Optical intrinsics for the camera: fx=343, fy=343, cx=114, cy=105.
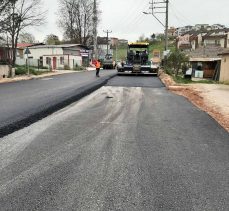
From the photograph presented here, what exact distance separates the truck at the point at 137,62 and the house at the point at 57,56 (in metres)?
24.6

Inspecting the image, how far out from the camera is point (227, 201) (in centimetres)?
450

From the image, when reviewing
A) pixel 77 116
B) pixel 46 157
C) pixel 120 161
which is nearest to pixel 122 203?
pixel 120 161

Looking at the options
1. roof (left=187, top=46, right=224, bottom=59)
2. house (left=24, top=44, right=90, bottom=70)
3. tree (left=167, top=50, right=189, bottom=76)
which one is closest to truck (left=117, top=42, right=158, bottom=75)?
tree (left=167, top=50, right=189, bottom=76)

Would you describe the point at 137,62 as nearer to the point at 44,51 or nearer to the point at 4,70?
the point at 4,70

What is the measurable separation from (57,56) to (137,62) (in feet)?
92.9

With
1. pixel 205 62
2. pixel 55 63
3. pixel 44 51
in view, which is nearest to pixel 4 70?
pixel 205 62

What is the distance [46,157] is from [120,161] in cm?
139

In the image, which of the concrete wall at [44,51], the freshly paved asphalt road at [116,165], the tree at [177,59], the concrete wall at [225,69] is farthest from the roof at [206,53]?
the freshly paved asphalt road at [116,165]

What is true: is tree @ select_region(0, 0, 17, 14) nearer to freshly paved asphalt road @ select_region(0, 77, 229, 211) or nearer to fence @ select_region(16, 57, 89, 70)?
fence @ select_region(16, 57, 89, 70)

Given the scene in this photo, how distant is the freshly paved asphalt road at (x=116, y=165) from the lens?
446 centimetres

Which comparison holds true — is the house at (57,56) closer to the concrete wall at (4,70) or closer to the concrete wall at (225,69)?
the concrete wall at (4,70)

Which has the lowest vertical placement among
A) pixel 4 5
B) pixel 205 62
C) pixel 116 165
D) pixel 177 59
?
pixel 116 165

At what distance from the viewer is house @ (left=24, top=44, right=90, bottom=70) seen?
2400 inches

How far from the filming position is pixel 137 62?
3619 cm
